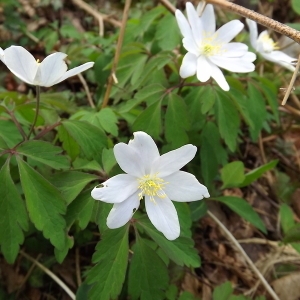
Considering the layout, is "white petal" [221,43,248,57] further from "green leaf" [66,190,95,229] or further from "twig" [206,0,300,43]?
"green leaf" [66,190,95,229]

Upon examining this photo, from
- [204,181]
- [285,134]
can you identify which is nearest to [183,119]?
[204,181]

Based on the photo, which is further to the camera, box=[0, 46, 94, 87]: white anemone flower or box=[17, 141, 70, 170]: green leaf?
box=[17, 141, 70, 170]: green leaf

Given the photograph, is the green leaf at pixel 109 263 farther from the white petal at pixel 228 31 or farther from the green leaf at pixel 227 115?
the white petal at pixel 228 31

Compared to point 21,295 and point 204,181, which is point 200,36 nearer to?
point 204,181

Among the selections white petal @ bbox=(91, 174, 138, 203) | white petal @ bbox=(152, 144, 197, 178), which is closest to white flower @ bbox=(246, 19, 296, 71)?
white petal @ bbox=(152, 144, 197, 178)

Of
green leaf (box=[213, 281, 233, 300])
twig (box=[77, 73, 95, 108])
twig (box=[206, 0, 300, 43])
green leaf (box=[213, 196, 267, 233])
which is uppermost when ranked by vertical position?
twig (box=[206, 0, 300, 43])
